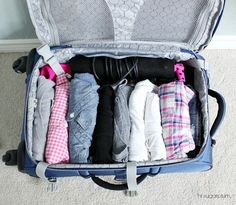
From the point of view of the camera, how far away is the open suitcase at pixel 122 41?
83 cm

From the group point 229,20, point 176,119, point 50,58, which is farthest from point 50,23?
point 229,20

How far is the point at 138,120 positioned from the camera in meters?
0.88

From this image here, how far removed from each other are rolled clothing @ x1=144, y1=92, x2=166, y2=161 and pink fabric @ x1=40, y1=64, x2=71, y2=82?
257 mm

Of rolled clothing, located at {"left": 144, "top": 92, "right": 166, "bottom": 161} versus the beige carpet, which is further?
the beige carpet

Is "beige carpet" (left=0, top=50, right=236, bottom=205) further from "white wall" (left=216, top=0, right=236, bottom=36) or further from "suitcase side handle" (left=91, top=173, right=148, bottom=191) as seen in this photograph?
"white wall" (left=216, top=0, right=236, bottom=36)

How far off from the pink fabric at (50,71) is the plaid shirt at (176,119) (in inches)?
11.3

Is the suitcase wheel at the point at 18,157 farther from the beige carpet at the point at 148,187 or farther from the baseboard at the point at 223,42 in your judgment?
the baseboard at the point at 223,42

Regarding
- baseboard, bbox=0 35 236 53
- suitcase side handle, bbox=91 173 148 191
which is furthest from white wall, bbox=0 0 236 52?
suitcase side handle, bbox=91 173 148 191

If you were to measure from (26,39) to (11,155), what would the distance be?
16.7 inches

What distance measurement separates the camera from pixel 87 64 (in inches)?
37.2

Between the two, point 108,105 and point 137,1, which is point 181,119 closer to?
point 108,105

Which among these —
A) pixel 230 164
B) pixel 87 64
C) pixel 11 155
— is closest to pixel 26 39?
pixel 87 64

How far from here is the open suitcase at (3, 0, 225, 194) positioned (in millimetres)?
828

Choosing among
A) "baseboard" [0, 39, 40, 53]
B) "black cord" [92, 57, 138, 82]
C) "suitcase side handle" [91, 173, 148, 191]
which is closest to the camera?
"suitcase side handle" [91, 173, 148, 191]
